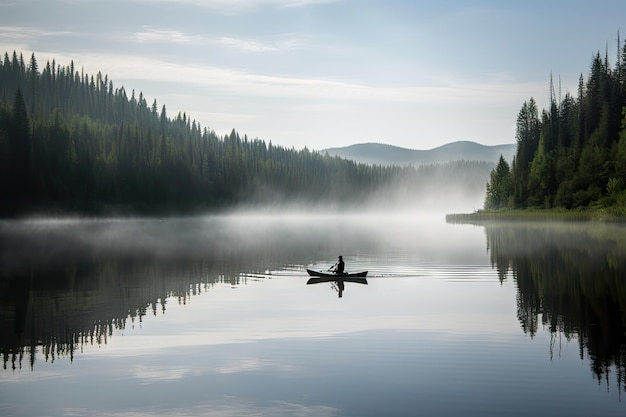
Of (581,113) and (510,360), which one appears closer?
(510,360)

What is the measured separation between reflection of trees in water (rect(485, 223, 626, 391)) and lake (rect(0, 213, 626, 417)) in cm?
14

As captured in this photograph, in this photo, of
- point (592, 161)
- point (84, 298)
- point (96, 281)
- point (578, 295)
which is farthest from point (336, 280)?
point (592, 161)

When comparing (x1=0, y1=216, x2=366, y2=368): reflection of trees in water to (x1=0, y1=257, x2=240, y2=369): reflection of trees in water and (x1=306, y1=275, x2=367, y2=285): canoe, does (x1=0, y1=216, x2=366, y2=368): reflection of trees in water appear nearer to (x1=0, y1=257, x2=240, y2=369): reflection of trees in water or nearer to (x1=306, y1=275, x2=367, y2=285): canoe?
(x1=0, y1=257, x2=240, y2=369): reflection of trees in water

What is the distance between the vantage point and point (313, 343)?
29.0 m

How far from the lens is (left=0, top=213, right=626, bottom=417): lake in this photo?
826 inches

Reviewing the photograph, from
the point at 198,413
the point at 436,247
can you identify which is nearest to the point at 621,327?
the point at 198,413

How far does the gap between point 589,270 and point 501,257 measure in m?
16.1

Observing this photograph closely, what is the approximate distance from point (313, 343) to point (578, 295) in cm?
1794

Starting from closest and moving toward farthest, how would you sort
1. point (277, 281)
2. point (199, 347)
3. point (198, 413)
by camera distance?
1. point (198, 413)
2. point (199, 347)
3. point (277, 281)

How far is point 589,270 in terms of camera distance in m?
54.4

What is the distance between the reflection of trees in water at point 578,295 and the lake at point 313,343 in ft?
0.47

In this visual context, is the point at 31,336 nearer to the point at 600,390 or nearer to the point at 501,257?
the point at 600,390

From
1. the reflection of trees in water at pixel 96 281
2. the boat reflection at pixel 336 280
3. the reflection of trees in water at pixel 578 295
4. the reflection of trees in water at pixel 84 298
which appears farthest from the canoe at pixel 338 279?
the reflection of trees in water at pixel 578 295

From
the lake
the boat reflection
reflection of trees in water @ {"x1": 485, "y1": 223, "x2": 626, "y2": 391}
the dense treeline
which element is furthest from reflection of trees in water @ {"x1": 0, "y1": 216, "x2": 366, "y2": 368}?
the dense treeline
